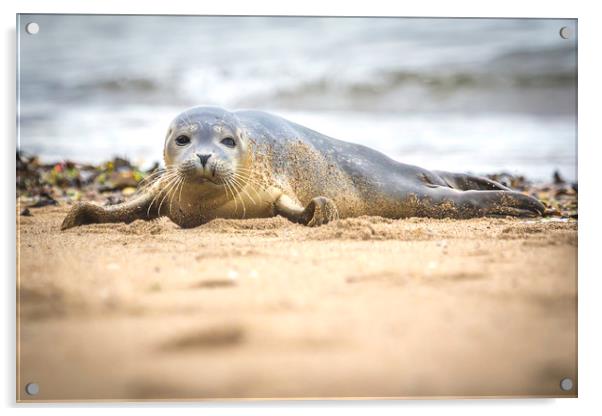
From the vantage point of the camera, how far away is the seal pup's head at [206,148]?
4426 millimetres

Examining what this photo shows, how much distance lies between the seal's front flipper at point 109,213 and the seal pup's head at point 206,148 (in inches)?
14.8

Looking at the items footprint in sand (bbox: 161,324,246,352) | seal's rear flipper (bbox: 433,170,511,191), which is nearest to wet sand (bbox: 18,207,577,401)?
footprint in sand (bbox: 161,324,246,352)

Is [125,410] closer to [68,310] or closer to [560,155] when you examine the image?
[68,310]

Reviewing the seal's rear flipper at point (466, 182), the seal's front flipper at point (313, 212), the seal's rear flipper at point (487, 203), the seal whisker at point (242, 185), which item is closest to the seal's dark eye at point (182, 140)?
the seal whisker at point (242, 185)

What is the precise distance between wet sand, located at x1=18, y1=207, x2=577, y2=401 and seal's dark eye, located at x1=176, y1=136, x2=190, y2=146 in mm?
1039

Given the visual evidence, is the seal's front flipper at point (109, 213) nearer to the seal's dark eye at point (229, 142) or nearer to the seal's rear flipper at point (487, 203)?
the seal's dark eye at point (229, 142)

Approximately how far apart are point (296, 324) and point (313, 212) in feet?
5.45

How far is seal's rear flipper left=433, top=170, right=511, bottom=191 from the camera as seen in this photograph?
5484mm

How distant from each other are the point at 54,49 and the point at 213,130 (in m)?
1.08

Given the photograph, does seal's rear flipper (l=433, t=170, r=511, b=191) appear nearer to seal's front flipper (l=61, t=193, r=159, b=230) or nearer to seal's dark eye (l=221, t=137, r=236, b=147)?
seal's dark eye (l=221, t=137, r=236, b=147)

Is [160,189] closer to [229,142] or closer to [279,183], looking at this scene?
[229,142]

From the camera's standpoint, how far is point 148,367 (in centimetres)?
289

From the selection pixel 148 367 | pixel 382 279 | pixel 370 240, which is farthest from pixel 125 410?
pixel 370 240

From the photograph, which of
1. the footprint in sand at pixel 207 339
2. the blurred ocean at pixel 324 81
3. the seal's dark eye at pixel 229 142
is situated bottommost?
the footprint in sand at pixel 207 339
